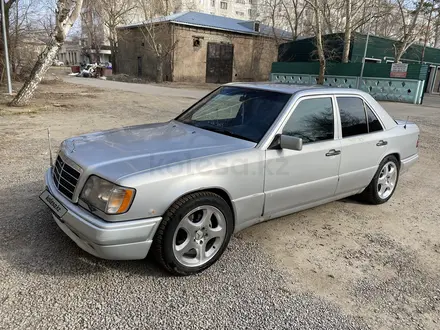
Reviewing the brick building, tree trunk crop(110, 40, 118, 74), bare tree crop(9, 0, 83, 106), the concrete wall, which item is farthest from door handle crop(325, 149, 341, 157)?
tree trunk crop(110, 40, 118, 74)

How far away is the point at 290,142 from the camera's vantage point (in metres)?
3.13

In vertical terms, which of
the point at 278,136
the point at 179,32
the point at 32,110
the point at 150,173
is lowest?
the point at 32,110

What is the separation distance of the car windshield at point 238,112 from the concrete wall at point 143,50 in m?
32.2

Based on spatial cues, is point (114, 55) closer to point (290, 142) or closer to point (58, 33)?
point (58, 33)

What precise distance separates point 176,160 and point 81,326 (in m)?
1.37

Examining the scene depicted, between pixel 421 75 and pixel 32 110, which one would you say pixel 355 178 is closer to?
pixel 32 110

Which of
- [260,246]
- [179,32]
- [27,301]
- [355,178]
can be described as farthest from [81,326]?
[179,32]

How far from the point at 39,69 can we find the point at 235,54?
29971 millimetres

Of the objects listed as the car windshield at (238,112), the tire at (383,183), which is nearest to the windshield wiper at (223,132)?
the car windshield at (238,112)

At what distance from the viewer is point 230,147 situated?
126 inches

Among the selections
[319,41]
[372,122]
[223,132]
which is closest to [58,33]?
[223,132]

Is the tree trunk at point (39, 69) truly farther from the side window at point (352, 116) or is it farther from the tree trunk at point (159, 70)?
the tree trunk at point (159, 70)

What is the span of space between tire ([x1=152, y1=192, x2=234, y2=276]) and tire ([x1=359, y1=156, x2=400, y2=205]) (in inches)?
94.8

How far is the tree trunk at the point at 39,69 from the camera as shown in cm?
A: 1168
